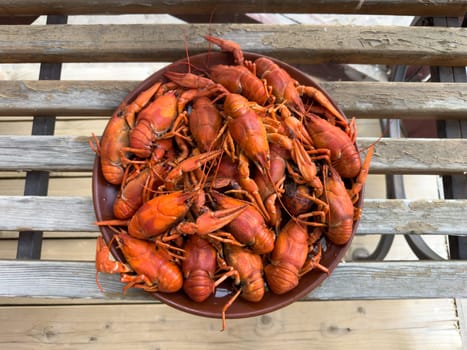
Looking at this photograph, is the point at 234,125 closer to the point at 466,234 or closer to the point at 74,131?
the point at 466,234

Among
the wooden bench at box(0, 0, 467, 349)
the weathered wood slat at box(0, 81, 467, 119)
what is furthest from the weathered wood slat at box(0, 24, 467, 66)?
the weathered wood slat at box(0, 81, 467, 119)

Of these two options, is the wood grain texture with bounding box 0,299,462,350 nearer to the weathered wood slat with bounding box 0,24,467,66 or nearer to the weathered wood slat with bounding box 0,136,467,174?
the weathered wood slat with bounding box 0,136,467,174

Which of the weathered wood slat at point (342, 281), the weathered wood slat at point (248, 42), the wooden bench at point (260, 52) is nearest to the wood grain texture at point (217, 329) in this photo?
the wooden bench at point (260, 52)

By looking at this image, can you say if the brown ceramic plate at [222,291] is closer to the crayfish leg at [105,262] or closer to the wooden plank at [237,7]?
the crayfish leg at [105,262]

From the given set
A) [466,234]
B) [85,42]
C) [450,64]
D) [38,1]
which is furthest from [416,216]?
[38,1]

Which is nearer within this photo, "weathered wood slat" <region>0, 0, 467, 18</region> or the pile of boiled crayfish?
the pile of boiled crayfish

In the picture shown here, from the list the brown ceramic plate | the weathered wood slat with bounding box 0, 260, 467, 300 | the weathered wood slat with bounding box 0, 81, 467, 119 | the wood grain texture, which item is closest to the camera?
the brown ceramic plate
